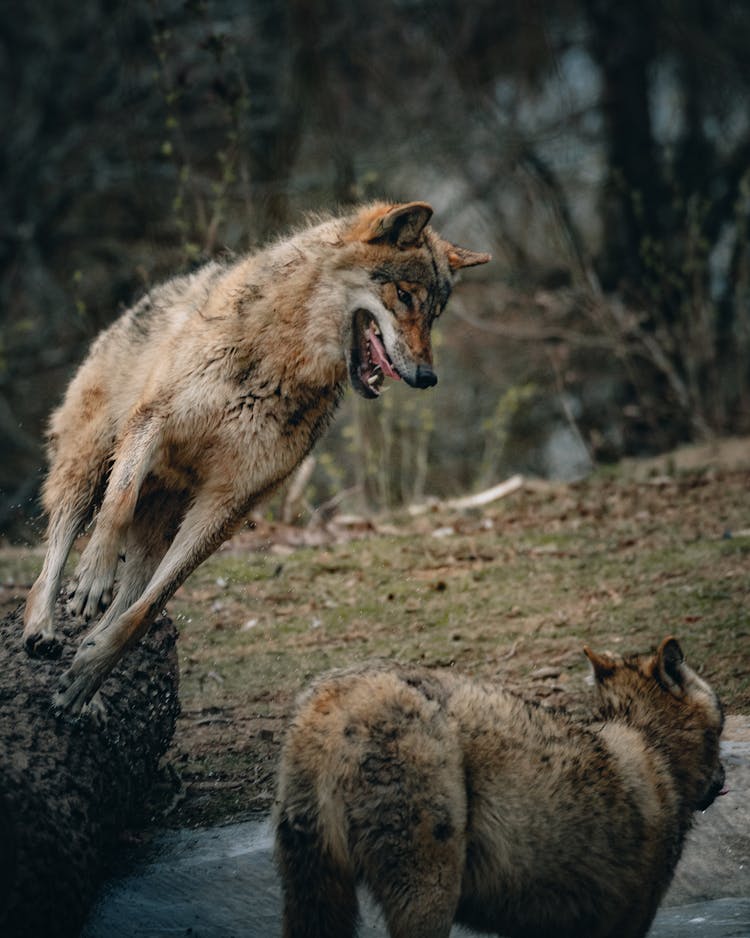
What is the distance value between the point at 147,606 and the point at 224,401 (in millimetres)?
920

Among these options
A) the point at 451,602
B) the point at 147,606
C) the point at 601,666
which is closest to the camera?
the point at 601,666

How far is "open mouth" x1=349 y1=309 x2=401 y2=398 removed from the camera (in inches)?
213

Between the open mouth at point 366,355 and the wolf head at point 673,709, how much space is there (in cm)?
149

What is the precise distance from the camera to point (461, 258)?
5.87m

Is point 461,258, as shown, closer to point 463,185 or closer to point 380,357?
point 380,357

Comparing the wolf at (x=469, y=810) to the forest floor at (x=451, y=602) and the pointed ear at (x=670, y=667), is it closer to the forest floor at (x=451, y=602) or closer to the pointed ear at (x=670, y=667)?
A: the pointed ear at (x=670, y=667)

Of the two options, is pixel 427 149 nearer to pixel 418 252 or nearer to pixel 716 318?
pixel 716 318

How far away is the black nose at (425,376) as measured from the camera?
5.18 m

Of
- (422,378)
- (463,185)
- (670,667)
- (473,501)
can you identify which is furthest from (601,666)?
A: (463,185)

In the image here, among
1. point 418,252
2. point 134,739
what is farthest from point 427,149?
point 134,739

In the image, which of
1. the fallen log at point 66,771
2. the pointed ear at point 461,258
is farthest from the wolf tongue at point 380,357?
the fallen log at point 66,771

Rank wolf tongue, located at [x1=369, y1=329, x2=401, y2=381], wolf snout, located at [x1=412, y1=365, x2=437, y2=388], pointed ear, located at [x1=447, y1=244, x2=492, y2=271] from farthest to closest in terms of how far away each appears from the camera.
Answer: pointed ear, located at [x1=447, y1=244, x2=492, y2=271] < wolf tongue, located at [x1=369, y1=329, x2=401, y2=381] < wolf snout, located at [x1=412, y1=365, x2=437, y2=388]

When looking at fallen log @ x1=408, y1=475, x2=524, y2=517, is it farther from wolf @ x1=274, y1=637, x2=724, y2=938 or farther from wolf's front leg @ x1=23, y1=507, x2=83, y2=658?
wolf @ x1=274, y1=637, x2=724, y2=938

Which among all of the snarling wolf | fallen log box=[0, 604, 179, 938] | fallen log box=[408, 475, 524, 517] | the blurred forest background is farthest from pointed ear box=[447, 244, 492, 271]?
the blurred forest background
